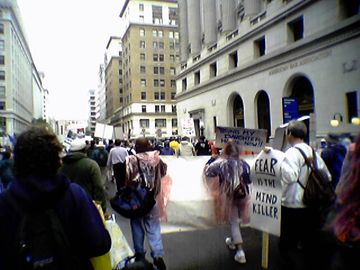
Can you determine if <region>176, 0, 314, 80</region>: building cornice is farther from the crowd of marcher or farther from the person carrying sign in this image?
the person carrying sign

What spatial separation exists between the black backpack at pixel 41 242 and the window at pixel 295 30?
2595 centimetres

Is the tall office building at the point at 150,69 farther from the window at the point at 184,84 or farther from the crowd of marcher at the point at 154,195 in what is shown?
the crowd of marcher at the point at 154,195

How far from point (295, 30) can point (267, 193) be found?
23176 mm

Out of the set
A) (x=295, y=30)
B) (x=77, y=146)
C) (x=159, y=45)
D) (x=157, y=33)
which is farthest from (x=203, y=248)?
(x=157, y=33)

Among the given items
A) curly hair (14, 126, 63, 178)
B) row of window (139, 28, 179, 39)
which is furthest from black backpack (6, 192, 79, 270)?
row of window (139, 28, 179, 39)

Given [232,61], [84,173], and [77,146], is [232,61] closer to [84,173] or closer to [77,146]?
[77,146]

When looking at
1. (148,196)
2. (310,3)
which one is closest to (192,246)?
(148,196)

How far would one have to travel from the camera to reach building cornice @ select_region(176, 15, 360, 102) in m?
19.7

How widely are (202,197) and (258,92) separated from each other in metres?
24.7

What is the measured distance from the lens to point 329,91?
69.9 feet

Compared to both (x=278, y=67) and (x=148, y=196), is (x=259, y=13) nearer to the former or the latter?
(x=278, y=67)

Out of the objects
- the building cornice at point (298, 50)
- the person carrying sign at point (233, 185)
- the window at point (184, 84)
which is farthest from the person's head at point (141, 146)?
the window at point (184, 84)

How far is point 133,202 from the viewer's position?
506 cm

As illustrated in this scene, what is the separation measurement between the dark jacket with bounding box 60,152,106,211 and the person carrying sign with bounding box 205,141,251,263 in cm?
189
